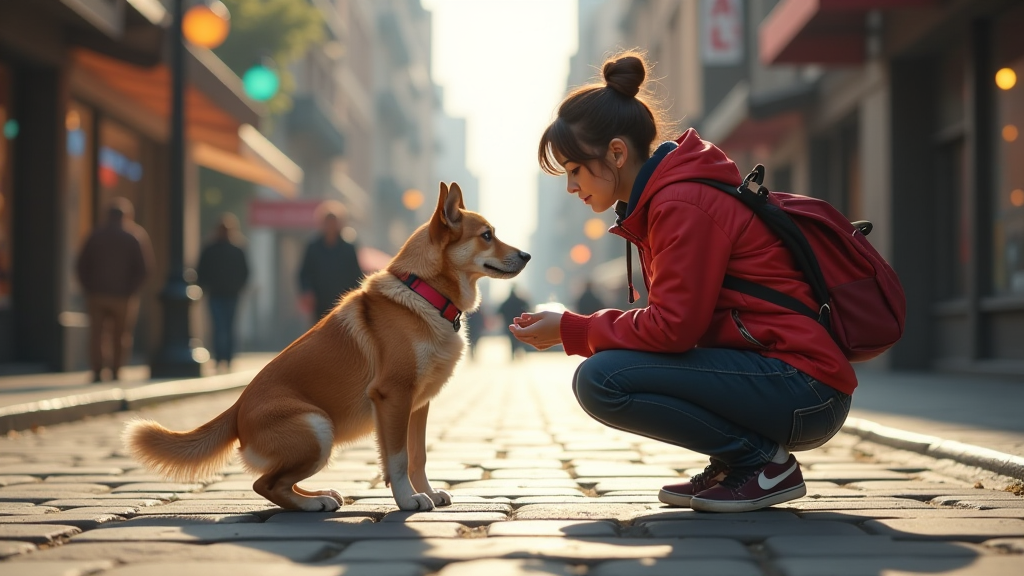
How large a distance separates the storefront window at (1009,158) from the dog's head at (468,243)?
8.82 meters

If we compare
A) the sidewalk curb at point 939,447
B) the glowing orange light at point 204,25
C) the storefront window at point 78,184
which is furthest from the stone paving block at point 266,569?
the storefront window at point 78,184

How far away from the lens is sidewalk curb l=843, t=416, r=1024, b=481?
5.12 meters

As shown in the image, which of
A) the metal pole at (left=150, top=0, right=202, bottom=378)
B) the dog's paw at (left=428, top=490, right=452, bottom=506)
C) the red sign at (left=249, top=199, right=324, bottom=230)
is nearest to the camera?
the dog's paw at (left=428, top=490, right=452, bottom=506)

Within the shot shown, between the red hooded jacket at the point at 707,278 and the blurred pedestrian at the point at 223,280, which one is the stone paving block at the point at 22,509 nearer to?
the red hooded jacket at the point at 707,278

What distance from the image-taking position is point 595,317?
4.38 m

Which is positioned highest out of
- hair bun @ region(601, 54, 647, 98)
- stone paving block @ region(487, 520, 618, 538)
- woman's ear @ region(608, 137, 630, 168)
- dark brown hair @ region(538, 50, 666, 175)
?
hair bun @ region(601, 54, 647, 98)

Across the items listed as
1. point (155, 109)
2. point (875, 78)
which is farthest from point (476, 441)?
point (155, 109)

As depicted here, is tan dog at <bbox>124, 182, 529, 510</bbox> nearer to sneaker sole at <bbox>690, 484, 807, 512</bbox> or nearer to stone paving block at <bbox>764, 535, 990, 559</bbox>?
sneaker sole at <bbox>690, 484, 807, 512</bbox>

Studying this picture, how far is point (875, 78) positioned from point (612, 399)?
12.6m

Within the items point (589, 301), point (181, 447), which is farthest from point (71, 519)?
point (589, 301)

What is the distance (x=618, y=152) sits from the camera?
14.4 ft

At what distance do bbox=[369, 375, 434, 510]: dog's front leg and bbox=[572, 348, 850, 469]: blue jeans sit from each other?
0.71m

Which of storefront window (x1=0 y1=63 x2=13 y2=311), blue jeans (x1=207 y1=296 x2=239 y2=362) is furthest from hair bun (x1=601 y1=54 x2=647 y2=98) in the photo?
blue jeans (x1=207 y1=296 x2=239 y2=362)

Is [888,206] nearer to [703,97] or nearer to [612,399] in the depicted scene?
[612,399]
